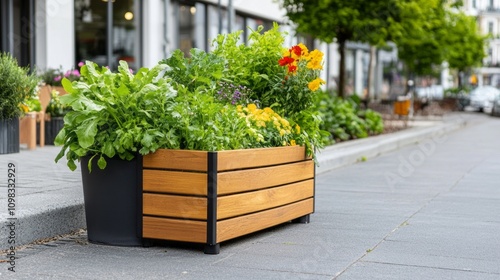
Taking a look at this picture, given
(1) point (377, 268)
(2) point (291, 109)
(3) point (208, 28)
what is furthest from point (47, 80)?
(3) point (208, 28)

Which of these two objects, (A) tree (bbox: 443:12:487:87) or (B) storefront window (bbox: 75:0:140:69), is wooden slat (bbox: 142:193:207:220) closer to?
(B) storefront window (bbox: 75:0:140:69)

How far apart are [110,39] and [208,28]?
641 centimetres

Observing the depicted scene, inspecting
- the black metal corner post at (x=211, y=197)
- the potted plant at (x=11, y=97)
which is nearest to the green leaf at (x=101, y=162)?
the black metal corner post at (x=211, y=197)

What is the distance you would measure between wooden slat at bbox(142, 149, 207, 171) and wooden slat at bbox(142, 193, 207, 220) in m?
0.20

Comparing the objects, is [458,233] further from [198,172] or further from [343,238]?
[198,172]

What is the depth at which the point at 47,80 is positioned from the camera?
14.8m

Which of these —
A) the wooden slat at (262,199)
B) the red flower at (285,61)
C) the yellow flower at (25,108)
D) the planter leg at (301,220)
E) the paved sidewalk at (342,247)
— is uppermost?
the red flower at (285,61)

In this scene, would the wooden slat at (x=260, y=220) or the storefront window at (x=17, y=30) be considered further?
the storefront window at (x=17, y=30)

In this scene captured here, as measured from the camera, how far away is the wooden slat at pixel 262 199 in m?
6.37

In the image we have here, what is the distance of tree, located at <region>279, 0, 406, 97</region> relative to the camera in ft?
64.5

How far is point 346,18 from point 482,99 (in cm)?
2885

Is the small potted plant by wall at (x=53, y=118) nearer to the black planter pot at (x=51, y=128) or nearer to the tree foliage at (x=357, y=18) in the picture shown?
the black planter pot at (x=51, y=128)

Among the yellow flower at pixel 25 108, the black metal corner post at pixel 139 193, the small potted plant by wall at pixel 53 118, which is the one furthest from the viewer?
the small potted plant by wall at pixel 53 118

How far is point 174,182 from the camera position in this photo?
Result: 250 inches
